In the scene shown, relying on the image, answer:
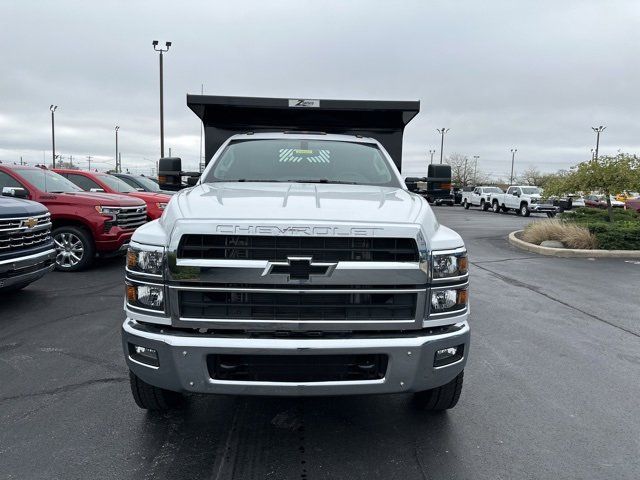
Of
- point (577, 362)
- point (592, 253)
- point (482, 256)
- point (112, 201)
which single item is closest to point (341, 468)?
point (577, 362)

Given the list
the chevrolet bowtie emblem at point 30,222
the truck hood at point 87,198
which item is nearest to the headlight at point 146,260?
the chevrolet bowtie emblem at point 30,222

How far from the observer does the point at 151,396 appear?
3.30 meters

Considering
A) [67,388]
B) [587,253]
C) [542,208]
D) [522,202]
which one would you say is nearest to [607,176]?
[587,253]

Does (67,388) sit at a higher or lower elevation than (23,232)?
lower

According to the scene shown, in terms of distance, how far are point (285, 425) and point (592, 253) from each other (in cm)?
1094

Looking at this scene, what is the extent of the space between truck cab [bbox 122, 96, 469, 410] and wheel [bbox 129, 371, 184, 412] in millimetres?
442

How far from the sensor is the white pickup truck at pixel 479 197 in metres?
37.3

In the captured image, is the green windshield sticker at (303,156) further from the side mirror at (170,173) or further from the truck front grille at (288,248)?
the truck front grille at (288,248)

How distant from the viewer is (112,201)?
8812 mm

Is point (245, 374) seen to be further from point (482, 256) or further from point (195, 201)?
point (482, 256)

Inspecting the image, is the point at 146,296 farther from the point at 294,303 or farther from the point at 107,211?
the point at 107,211

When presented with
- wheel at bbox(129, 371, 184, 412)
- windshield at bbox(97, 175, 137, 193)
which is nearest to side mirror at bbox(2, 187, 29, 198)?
windshield at bbox(97, 175, 137, 193)

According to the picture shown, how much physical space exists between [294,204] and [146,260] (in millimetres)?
914

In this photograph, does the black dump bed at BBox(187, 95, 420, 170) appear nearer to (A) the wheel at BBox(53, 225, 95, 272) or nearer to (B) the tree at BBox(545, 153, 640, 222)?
(A) the wheel at BBox(53, 225, 95, 272)
